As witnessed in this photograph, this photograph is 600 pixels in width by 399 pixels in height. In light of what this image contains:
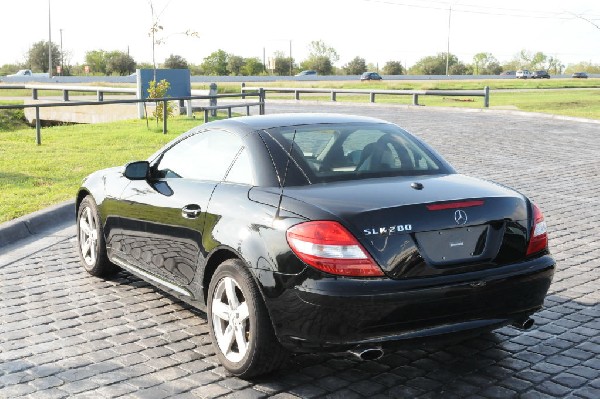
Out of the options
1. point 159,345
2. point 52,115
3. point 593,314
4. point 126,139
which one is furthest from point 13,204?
point 52,115

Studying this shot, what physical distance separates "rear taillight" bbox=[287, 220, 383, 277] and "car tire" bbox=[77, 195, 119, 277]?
3161 millimetres

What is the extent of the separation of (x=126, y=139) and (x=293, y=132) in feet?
49.8

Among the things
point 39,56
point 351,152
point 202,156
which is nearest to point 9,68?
point 39,56

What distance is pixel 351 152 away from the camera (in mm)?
5352

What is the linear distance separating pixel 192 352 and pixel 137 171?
153 cm

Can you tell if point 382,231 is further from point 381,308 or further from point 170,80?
point 170,80

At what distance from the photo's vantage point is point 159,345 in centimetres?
551

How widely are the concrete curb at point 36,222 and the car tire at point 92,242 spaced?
5.66 ft

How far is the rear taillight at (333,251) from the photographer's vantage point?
4.34 metres

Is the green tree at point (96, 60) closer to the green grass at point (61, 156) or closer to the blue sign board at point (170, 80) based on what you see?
→ the blue sign board at point (170, 80)

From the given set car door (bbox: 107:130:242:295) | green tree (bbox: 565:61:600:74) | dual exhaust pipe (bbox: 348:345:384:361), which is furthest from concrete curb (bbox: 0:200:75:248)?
green tree (bbox: 565:61:600:74)

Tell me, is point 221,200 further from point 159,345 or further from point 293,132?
point 159,345

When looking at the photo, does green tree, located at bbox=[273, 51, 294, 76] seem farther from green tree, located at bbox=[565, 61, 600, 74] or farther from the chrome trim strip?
the chrome trim strip

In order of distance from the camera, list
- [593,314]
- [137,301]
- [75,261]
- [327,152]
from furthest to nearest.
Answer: [75,261]
[137,301]
[593,314]
[327,152]
